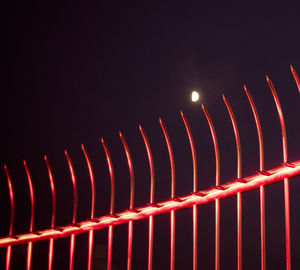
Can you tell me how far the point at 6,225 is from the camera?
29.1ft

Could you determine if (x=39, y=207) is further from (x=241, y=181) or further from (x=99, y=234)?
(x=241, y=181)

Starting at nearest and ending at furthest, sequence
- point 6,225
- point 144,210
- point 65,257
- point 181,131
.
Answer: point 144,210
point 65,257
point 6,225
point 181,131

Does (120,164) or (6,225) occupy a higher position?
(120,164)

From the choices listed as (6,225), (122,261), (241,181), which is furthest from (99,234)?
(241,181)

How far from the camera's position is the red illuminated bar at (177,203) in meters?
2.48

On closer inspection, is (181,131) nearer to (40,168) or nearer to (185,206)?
(40,168)

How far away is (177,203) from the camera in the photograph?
300 cm

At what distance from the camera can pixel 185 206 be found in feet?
9.75

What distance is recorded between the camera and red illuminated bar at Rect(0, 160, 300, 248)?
97.6 inches

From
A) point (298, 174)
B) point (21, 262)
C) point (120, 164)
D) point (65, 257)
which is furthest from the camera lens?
point (120, 164)

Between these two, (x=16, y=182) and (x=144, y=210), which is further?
(x=16, y=182)

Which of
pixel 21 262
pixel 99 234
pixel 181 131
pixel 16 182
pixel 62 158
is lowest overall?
pixel 21 262

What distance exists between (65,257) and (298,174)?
22.0ft

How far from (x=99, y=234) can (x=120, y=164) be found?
1.64m
